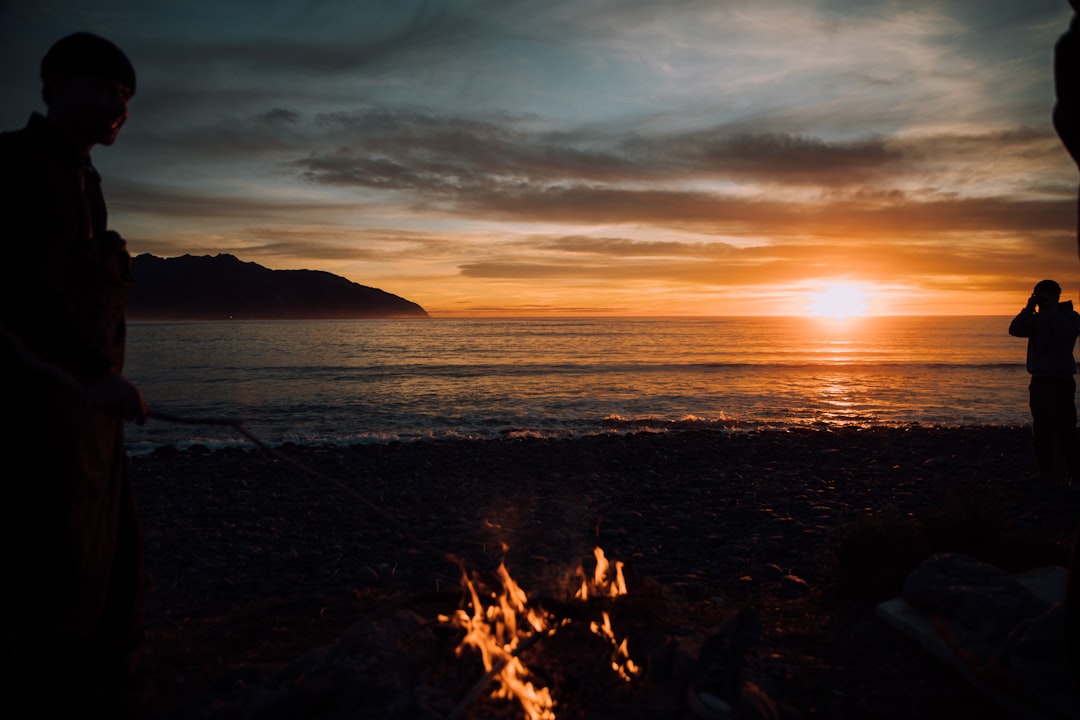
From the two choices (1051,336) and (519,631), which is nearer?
(519,631)

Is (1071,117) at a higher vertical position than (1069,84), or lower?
lower

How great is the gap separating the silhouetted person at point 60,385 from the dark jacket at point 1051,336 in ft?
40.0

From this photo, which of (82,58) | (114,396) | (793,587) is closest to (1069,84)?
(114,396)

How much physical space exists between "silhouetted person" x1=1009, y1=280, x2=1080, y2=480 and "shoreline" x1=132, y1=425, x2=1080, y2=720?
105 cm

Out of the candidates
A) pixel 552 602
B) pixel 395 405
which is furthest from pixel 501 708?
pixel 395 405

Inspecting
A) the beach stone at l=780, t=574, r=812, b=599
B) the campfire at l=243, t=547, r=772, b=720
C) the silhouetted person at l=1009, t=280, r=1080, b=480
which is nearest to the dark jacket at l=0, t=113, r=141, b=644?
the campfire at l=243, t=547, r=772, b=720

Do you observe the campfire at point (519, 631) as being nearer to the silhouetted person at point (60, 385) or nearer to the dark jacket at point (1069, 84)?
the silhouetted person at point (60, 385)

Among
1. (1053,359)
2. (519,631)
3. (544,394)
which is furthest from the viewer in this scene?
(544,394)

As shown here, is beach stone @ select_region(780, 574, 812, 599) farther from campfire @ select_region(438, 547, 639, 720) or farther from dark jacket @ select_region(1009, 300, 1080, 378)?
dark jacket @ select_region(1009, 300, 1080, 378)

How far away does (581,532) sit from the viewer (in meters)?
9.29

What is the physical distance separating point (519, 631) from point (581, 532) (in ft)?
18.4

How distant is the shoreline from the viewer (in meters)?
4.58

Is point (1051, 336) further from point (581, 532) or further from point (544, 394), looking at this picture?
point (544, 394)

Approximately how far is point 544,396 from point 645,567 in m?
21.4
